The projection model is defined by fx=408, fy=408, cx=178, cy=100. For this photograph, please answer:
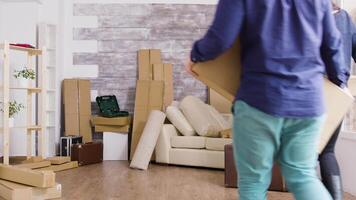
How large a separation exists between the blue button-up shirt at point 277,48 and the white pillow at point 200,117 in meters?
3.16

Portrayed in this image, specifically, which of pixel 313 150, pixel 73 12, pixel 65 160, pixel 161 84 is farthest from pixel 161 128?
pixel 313 150

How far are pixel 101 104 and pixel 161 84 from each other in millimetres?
797

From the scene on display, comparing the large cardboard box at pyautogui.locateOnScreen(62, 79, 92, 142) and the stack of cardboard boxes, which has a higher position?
the large cardboard box at pyautogui.locateOnScreen(62, 79, 92, 142)

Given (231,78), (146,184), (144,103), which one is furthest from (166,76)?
(231,78)

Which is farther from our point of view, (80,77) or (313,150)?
(80,77)

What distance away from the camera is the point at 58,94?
519cm

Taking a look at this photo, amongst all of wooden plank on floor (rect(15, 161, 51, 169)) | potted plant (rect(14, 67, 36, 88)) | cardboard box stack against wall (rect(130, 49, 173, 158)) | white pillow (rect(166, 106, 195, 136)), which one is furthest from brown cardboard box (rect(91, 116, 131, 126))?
potted plant (rect(14, 67, 36, 88))

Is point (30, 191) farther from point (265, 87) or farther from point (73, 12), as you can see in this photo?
point (73, 12)

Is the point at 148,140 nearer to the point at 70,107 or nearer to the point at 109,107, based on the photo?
the point at 109,107

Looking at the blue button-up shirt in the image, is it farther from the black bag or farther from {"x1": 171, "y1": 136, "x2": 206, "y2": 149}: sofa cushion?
the black bag

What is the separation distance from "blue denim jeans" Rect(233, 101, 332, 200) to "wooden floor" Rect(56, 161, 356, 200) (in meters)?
1.58

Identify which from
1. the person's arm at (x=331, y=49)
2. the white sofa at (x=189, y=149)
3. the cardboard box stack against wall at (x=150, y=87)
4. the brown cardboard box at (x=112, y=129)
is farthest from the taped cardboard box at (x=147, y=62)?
the person's arm at (x=331, y=49)

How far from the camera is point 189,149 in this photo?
4434 mm

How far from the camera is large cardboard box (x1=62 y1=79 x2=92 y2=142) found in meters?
5.13
